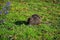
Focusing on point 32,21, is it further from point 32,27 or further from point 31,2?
point 31,2

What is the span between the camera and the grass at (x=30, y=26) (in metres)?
13.1

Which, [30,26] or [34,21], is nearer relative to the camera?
[30,26]

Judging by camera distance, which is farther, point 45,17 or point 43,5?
point 43,5

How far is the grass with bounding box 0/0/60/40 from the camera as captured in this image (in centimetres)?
1307

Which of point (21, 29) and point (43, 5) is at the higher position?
point (21, 29)

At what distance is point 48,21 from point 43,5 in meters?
5.78

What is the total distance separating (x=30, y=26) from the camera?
14797mm

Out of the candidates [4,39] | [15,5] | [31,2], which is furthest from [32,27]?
[31,2]

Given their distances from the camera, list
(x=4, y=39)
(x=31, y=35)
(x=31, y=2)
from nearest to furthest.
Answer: (x=4, y=39) < (x=31, y=35) < (x=31, y=2)

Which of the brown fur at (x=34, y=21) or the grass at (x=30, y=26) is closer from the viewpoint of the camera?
the grass at (x=30, y=26)

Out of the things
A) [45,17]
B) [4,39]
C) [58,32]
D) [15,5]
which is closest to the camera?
[4,39]

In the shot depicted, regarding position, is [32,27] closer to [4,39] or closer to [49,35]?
[49,35]

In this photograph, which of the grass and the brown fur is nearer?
the grass

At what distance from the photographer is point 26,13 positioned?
19125mm
